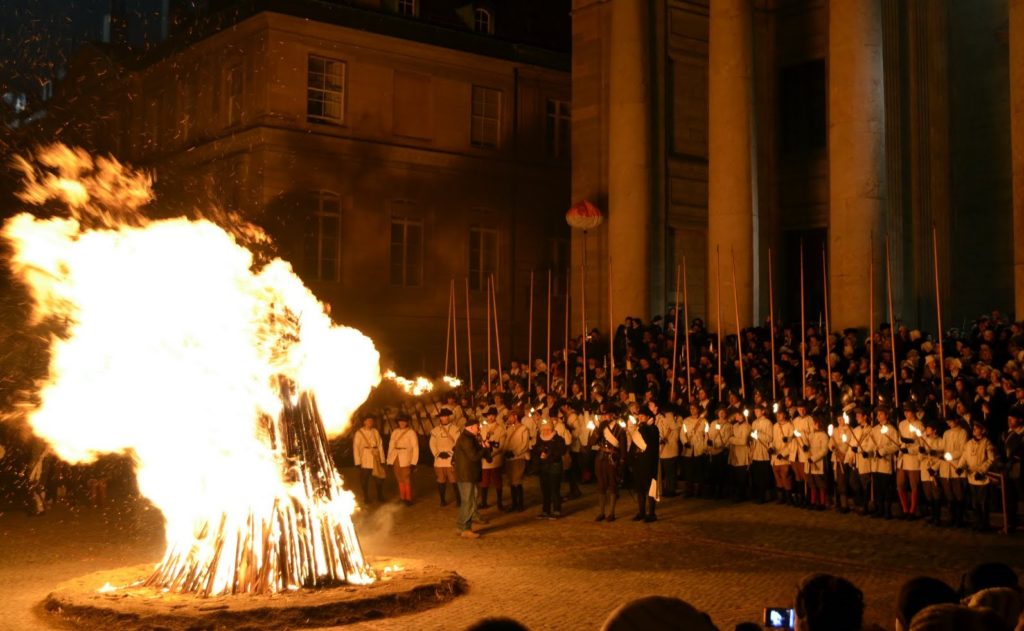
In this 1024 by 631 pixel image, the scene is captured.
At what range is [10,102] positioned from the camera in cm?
2558

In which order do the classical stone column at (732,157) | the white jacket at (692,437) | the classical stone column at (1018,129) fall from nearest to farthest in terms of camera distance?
1. the white jacket at (692,437)
2. the classical stone column at (1018,129)
3. the classical stone column at (732,157)

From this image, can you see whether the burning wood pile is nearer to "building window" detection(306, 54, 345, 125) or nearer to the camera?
the camera

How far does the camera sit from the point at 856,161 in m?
26.0

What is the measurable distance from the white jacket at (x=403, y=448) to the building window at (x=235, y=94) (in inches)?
758

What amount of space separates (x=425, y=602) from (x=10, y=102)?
18137 millimetres

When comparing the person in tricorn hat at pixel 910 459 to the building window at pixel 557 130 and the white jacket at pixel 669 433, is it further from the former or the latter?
the building window at pixel 557 130

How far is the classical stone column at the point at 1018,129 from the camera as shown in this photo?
917 inches

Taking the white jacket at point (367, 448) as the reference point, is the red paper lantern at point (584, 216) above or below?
above

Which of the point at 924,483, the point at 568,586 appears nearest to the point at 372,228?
the point at 924,483

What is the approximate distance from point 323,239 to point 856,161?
1797cm

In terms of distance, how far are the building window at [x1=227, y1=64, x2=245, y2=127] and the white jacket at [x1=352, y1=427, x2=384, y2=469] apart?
61.5ft

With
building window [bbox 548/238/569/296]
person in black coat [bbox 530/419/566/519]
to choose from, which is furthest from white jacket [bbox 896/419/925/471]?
building window [bbox 548/238/569/296]

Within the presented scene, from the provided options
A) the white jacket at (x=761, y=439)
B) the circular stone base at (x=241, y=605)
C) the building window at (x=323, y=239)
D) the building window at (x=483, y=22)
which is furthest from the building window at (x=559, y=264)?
the circular stone base at (x=241, y=605)

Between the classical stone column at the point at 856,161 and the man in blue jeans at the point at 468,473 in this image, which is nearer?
the man in blue jeans at the point at 468,473
